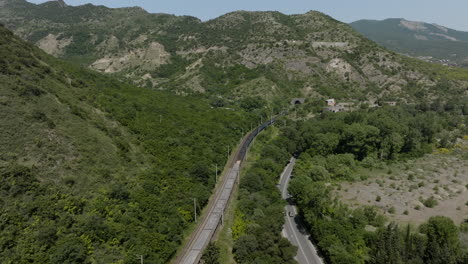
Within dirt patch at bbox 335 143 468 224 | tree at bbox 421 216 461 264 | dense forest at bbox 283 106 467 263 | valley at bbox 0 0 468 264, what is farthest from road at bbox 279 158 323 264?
tree at bbox 421 216 461 264

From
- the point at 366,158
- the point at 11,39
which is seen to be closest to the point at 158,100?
the point at 11,39

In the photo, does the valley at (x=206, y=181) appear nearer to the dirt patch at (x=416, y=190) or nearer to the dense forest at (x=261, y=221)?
the dense forest at (x=261, y=221)

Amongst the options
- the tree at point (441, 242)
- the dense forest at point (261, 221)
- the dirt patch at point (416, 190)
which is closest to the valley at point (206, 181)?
the tree at point (441, 242)

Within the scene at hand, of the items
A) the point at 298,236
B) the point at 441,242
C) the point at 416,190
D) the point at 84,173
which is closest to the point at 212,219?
the point at 298,236

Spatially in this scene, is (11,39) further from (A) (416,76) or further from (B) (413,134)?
(A) (416,76)

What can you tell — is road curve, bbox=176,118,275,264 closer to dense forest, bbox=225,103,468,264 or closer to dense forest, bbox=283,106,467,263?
dense forest, bbox=225,103,468,264

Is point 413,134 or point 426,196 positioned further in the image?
point 413,134
